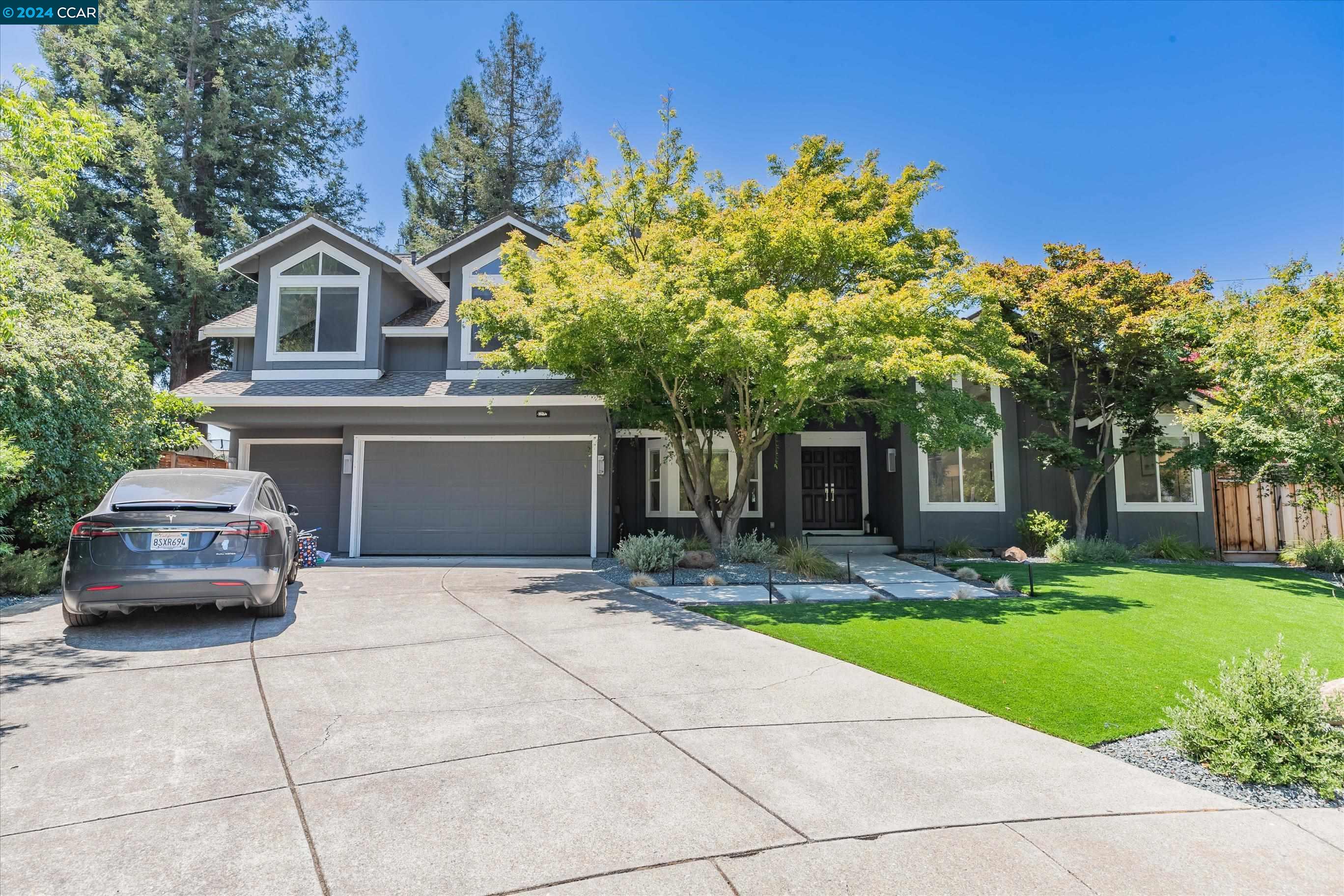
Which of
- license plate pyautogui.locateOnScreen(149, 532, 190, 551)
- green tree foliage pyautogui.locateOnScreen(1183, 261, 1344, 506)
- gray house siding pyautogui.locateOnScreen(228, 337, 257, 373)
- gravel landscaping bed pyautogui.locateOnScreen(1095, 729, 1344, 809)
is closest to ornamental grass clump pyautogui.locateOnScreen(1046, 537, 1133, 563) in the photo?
green tree foliage pyautogui.locateOnScreen(1183, 261, 1344, 506)

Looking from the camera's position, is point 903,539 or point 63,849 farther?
point 903,539

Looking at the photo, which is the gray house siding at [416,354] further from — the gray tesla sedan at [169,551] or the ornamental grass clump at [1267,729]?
the ornamental grass clump at [1267,729]

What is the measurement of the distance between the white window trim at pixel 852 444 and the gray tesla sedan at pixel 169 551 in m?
11.9

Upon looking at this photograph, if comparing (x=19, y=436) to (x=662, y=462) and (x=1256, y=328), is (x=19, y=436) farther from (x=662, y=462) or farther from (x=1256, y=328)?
(x=1256, y=328)

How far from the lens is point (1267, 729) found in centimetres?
397

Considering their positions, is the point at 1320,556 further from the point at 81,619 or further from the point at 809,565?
the point at 81,619

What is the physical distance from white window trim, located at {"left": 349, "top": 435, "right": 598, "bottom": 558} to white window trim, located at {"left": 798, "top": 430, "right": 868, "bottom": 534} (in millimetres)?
5089

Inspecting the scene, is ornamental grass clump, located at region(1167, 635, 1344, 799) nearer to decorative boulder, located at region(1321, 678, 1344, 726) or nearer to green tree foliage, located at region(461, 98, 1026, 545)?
decorative boulder, located at region(1321, 678, 1344, 726)

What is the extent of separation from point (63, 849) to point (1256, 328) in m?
15.2

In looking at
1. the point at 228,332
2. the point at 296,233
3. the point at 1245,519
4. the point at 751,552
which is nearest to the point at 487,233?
the point at 296,233

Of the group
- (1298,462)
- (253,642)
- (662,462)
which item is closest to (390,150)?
(662,462)

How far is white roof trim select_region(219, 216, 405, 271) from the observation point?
556 inches

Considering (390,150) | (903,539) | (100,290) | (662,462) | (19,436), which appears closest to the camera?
(19,436)

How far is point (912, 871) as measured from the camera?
9.16ft
